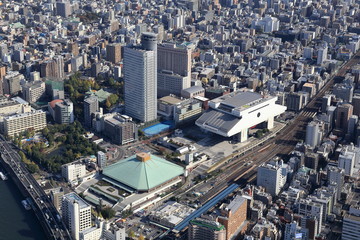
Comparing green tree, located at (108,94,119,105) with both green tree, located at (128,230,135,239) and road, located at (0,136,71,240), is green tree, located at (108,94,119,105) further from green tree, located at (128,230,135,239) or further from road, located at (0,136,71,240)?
green tree, located at (128,230,135,239)

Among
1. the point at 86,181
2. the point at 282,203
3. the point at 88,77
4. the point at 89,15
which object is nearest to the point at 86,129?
the point at 86,181

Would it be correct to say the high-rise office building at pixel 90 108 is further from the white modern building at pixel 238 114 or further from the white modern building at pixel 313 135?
the white modern building at pixel 313 135

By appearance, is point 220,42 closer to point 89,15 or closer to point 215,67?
point 215,67

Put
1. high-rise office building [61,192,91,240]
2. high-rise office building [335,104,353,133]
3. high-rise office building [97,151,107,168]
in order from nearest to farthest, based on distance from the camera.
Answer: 1. high-rise office building [61,192,91,240]
2. high-rise office building [97,151,107,168]
3. high-rise office building [335,104,353,133]

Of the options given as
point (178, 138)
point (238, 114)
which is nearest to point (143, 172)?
point (178, 138)

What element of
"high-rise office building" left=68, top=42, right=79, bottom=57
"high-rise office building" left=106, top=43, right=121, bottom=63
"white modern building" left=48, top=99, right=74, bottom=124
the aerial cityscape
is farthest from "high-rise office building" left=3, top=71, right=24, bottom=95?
"high-rise office building" left=106, top=43, right=121, bottom=63

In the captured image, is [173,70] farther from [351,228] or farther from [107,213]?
[351,228]
